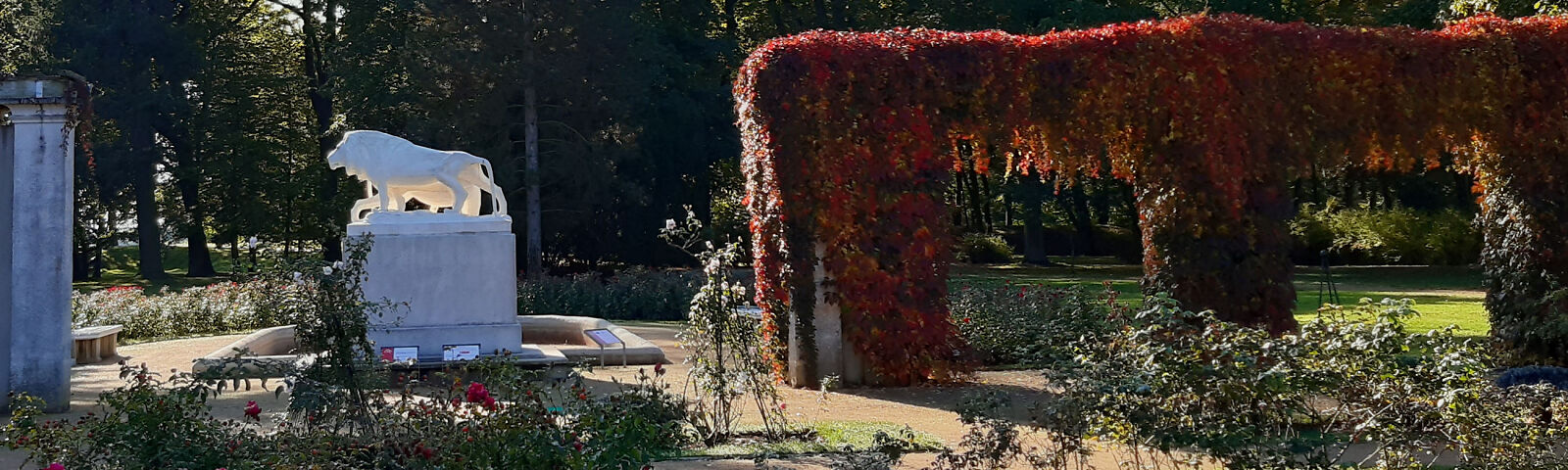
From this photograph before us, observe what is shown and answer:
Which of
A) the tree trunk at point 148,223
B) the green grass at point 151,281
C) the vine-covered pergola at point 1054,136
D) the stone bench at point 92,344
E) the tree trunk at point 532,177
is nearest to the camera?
the vine-covered pergola at point 1054,136

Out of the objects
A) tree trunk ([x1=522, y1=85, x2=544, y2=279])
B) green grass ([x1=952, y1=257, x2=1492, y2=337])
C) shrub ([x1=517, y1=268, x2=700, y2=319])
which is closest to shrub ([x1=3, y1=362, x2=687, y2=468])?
green grass ([x1=952, y1=257, x2=1492, y2=337])

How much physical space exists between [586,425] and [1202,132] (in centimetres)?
641

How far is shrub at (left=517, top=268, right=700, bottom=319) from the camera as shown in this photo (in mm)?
21172

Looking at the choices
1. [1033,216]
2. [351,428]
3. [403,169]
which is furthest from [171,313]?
[1033,216]

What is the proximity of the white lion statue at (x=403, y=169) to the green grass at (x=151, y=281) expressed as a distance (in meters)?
22.0

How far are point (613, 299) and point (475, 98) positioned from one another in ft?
22.6

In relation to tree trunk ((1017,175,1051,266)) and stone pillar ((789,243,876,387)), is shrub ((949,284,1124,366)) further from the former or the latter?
tree trunk ((1017,175,1051,266))

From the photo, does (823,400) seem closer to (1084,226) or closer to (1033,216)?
(1033,216)

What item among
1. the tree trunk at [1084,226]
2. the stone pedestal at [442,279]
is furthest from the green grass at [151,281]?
the tree trunk at [1084,226]

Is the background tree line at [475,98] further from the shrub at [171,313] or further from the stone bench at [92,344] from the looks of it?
the stone bench at [92,344]

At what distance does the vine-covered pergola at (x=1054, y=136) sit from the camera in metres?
10.4

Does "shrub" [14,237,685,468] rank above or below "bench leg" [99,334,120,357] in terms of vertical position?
above

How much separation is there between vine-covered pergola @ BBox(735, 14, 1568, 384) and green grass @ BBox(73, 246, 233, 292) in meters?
25.8

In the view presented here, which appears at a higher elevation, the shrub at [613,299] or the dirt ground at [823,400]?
the shrub at [613,299]
